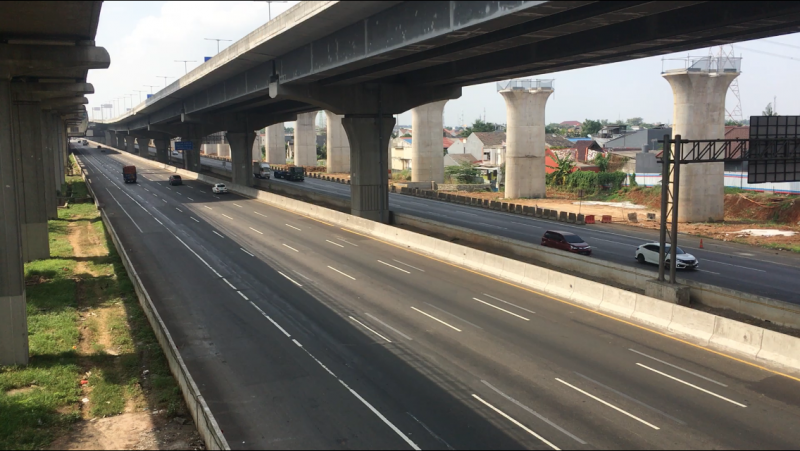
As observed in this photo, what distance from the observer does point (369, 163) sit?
4525 centimetres

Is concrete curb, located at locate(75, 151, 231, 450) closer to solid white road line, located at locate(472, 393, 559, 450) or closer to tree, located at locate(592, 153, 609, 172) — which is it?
solid white road line, located at locate(472, 393, 559, 450)

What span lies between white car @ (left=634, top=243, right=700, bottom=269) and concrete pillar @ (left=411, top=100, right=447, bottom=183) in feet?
173

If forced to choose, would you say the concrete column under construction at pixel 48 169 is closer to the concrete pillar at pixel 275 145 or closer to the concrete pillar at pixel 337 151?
the concrete pillar at pixel 337 151

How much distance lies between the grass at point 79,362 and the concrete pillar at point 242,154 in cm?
4827

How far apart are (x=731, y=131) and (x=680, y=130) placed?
111ft

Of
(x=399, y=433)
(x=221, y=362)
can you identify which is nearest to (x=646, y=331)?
(x=399, y=433)

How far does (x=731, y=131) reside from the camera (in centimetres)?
8231

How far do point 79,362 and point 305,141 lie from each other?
124226mm

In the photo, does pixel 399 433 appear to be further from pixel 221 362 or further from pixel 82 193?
pixel 82 193

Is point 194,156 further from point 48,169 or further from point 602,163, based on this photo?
point 602,163

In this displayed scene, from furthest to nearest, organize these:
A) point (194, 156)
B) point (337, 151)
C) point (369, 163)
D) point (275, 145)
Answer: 1. point (275, 145)
2. point (337, 151)
3. point (194, 156)
4. point (369, 163)

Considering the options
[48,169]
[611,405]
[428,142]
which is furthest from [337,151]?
[611,405]

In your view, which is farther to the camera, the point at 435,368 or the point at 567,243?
the point at 567,243

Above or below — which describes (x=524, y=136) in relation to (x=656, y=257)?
above
